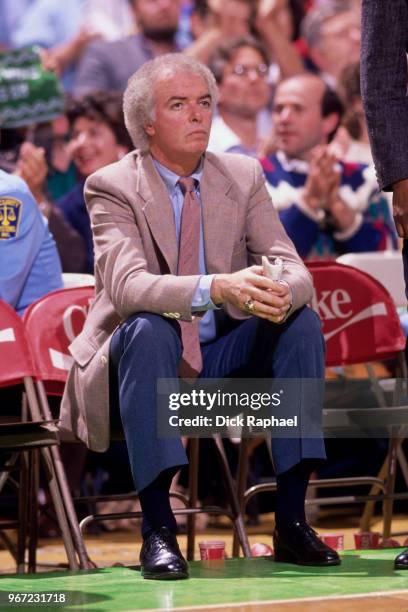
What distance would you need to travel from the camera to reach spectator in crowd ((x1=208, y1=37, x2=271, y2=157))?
661cm

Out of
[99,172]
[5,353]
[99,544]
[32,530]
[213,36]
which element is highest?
[213,36]

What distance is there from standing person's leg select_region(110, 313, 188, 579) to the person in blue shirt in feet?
3.34

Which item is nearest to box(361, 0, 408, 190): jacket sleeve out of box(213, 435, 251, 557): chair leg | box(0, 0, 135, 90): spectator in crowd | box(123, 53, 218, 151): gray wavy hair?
box(123, 53, 218, 151): gray wavy hair

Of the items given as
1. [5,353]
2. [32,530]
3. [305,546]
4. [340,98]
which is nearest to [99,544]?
[32,530]

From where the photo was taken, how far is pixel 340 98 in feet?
21.8

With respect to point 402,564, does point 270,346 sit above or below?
above

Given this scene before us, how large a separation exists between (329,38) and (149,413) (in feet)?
14.8

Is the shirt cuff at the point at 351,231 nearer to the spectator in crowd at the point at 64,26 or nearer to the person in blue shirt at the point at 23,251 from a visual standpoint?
the spectator in crowd at the point at 64,26

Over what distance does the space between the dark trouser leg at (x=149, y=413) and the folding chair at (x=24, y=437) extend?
0.33 metres

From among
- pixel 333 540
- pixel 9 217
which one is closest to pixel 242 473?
pixel 333 540

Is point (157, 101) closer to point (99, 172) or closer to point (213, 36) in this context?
point (99, 172)

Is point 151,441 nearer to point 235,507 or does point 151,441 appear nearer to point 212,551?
point 212,551

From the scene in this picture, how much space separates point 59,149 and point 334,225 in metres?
1.60

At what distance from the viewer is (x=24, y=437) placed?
3344mm
